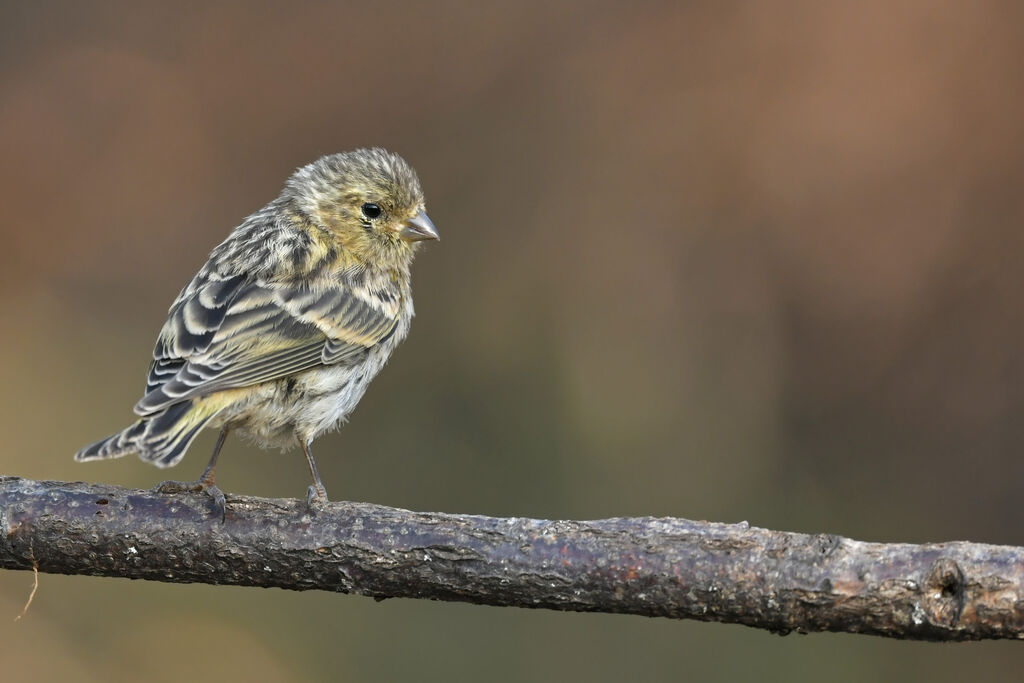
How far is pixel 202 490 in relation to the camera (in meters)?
4.41

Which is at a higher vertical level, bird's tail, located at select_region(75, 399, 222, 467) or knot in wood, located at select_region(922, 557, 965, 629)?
bird's tail, located at select_region(75, 399, 222, 467)

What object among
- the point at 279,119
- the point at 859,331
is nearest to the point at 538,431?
the point at 859,331

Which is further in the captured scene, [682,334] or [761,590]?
[682,334]

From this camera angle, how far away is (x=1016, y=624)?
3508 millimetres

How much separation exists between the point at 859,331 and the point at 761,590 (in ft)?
15.2

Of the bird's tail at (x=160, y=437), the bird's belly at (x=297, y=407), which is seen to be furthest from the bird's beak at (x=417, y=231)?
the bird's tail at (x=160, y=437)

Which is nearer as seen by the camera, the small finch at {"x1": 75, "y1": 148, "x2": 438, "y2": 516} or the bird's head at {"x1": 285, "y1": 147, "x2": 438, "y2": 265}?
the small finch at {"x1": 75, "y1": 148, "x2": 438, "y2": 516}

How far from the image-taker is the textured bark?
11.7 ft

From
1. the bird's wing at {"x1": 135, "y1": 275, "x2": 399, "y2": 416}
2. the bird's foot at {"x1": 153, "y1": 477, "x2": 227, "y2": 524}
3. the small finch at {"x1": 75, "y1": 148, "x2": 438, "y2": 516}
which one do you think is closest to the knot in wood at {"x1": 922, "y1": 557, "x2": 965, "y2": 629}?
the small finch at {"x1": 75, "y1": 148, "x2": 438, "y2": 516}

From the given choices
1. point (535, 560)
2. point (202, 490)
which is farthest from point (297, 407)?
point (535, 560)

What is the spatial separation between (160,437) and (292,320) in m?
0.91

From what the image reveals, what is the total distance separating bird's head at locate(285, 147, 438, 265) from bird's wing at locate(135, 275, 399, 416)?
1.26 feet

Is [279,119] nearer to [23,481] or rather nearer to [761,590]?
[23,481]

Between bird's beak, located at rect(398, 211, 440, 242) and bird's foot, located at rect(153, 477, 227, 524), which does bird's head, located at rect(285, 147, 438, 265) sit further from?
bird's foot, located at rect(153, 477, 227, 524)
